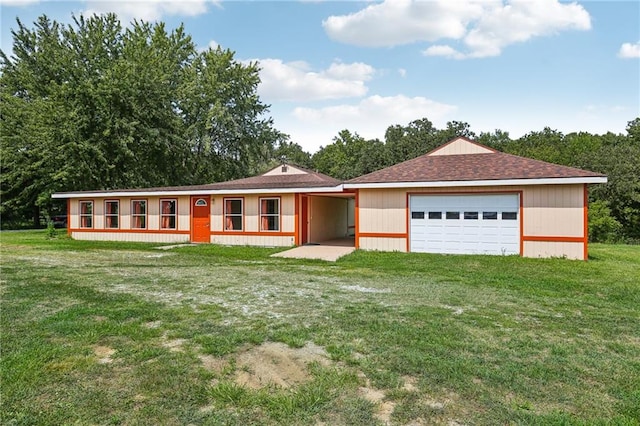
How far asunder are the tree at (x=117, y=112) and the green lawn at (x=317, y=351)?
18.6 meters

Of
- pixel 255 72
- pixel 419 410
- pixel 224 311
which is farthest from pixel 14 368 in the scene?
pixel 255 72

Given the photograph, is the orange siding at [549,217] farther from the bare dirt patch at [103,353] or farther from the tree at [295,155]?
the tree at [295,155]

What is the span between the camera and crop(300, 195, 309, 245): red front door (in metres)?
15.6

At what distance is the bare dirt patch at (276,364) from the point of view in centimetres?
336

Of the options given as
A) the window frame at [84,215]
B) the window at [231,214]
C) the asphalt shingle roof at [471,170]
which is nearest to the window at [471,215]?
the asphalt shingle roof at [471,170]

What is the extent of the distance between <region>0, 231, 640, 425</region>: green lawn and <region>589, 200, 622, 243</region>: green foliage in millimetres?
21294

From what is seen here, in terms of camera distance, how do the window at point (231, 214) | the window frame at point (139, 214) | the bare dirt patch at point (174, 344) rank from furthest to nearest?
1. the window frame at point (139, 214)
2. the window at point (231, 214)
3. the bare dirt patch at point (174, 344)

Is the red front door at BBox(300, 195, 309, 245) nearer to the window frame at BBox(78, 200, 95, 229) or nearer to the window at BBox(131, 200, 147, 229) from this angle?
the window at BBox(131, 200, 147, 229)

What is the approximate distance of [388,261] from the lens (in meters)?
11.1

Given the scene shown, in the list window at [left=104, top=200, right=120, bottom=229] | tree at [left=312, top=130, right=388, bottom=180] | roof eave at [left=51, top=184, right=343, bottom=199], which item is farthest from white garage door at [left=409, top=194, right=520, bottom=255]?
tree at [left=312, top=130, right=388, bottom=180]

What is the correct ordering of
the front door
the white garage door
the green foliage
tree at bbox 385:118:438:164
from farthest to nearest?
tree at bbox 385:118:438:164
the green foliage
the front door
the white garage door

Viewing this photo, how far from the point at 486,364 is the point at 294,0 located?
42.7 feet

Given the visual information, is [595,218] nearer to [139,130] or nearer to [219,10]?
[219,10]

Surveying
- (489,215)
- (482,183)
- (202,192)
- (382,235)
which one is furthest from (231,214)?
(489,215)
